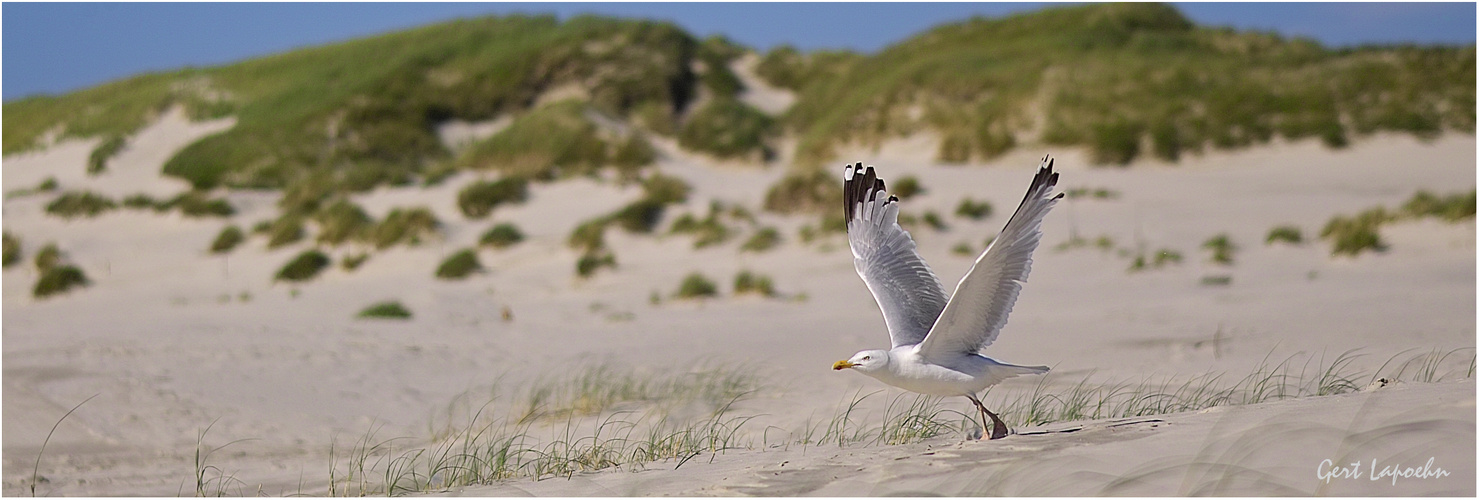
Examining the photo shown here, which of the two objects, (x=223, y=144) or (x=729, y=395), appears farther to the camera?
(x=223, y=144)

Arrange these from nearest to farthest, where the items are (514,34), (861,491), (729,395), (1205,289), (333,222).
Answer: (861,491) < (729,395) < (1205,289) < (333,222) < (514,34)

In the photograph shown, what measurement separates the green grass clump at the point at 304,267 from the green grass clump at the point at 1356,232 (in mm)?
11735

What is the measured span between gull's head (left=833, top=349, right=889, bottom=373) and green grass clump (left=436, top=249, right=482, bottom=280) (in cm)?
1021

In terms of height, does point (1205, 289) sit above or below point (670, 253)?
below

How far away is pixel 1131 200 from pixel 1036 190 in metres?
11.9

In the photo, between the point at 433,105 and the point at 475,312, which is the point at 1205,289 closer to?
the point at 475,312

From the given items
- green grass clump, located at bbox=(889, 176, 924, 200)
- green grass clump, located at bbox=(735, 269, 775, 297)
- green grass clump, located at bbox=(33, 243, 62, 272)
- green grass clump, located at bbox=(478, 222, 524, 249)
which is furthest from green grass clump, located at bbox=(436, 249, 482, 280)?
green grass clump, located at bbox=(889, 176, 924, 200)

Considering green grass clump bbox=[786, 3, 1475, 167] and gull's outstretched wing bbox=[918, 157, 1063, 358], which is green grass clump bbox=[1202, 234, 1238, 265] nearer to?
green grass clump bbox=[786, 3, 1475, 167]

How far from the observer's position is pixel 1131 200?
1538 cm

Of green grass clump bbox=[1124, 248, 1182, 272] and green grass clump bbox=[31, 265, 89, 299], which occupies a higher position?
green grass clump bbox=[31, 265, 89, 299]

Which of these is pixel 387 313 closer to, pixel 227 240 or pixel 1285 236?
pixel 227 240

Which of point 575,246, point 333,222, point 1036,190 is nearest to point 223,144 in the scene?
point 333,222

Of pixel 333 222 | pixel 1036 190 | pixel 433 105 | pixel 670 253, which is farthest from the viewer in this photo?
pixel 433 105

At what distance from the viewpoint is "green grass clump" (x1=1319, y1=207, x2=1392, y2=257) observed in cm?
1116
